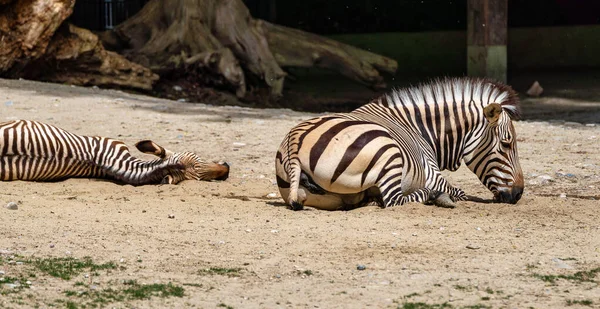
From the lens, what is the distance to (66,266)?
17.2ft

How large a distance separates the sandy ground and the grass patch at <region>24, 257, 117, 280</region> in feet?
0.27

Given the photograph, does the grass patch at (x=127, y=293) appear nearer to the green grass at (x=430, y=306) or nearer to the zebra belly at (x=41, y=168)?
the green grass at (x=430, y=306)

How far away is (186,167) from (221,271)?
2.86m

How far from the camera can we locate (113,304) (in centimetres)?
461

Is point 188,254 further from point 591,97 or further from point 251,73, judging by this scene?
point 591,97

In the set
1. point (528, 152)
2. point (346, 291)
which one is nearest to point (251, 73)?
point (528, 152)

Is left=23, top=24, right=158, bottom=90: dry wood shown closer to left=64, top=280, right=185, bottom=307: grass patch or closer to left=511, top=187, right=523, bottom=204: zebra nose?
left=511, top=187, right=523, bottom=204: zebra nose

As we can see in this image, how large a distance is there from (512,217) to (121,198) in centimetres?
279

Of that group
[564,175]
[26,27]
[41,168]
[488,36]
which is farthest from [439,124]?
[488,36]

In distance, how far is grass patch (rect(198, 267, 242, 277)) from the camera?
523 centimetres

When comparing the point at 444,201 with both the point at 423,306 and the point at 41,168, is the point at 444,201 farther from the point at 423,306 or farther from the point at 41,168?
the point at 41,168

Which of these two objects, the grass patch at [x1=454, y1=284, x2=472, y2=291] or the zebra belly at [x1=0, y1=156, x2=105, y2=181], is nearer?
the grass patch at [x1=454, y1=284, x2=472, y2=291]

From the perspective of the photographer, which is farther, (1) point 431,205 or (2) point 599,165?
(2) point 599,165

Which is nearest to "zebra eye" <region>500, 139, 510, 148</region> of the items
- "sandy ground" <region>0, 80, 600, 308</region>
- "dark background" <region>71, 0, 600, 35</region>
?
"sandy ground" <region>0, 80, 600, 308</region>
